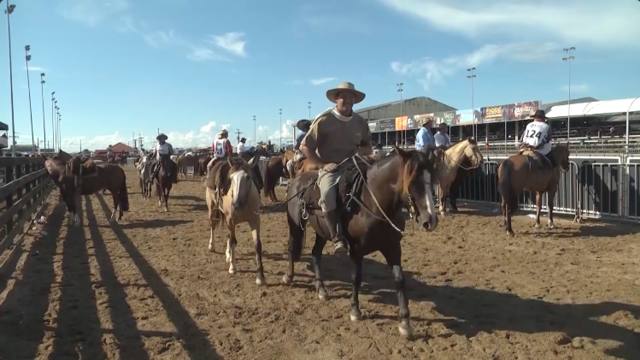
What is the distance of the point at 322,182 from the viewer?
5.59 meters

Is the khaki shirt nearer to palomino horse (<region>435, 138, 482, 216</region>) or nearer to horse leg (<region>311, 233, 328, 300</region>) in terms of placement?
horse leg (<region>311, 233, 328, 300</region>)

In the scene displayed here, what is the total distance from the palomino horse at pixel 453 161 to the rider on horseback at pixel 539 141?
197cm

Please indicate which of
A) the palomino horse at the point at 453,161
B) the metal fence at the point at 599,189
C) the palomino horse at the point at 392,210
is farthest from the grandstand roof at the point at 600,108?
the palomino horse at the point at 392,210

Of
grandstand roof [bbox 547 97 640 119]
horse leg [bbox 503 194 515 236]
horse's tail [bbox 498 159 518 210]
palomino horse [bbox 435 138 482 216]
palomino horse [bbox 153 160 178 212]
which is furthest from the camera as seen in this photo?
grandstand roof [bbox 547 97 640 119]

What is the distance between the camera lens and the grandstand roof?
43.8 meters

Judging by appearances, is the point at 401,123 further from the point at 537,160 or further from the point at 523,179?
the point at 523,179

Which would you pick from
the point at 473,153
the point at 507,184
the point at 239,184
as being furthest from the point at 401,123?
the point at 239,184

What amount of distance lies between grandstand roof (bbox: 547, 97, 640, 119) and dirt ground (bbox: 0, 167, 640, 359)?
40.3m

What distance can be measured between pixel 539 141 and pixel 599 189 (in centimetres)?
201

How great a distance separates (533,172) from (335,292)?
6.32 metres

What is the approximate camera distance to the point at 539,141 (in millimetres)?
11094

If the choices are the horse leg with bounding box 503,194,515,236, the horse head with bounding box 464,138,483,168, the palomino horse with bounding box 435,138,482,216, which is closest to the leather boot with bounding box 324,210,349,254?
the horse leg with bounding box 503,194,515,236

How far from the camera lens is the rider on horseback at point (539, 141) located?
10983mm

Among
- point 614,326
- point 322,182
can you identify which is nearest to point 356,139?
point 322,182
